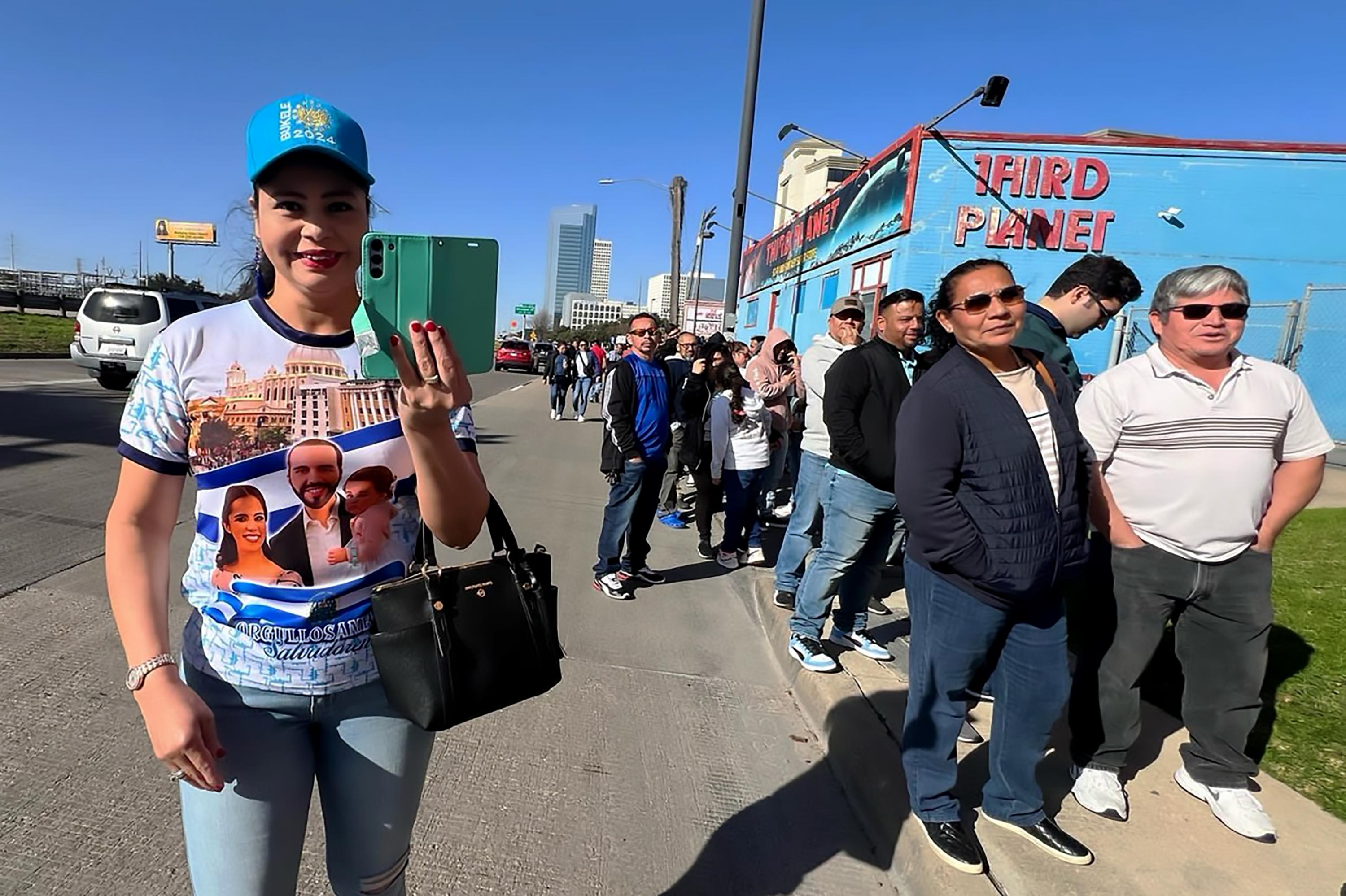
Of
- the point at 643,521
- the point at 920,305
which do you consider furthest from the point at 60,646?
the point at 920,305

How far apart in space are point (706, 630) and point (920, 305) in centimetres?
247

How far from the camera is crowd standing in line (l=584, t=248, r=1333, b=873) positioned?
2.36 metres

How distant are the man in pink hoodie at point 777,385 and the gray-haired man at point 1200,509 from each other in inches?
149

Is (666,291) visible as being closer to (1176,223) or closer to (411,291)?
(1176,223)

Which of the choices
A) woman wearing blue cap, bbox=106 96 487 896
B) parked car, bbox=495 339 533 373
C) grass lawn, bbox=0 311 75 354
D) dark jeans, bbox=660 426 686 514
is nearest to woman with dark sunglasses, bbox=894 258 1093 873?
woman wearing blue cap, bbox=106 96 487 896

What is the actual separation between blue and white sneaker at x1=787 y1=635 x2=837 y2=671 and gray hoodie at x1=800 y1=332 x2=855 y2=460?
1.17 metres

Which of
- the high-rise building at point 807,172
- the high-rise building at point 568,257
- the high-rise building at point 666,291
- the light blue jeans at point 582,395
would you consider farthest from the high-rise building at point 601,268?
the light blue jeans at point 582,395

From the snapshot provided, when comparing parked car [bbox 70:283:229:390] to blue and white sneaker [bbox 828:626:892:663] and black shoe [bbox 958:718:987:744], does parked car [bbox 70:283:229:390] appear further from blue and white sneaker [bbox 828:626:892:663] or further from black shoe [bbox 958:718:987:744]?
black shoe [bbox 958:718:987:744]

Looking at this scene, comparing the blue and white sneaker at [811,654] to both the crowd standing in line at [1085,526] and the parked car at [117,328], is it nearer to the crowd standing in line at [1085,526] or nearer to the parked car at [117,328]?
the crowd standing in line at [1085,526]

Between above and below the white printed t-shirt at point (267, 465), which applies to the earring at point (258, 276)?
above

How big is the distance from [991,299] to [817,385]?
240 cm

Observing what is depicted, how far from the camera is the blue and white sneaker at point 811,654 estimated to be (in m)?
3.96

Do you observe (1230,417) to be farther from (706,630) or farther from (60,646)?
(60,646)

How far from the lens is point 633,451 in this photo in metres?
5.22
